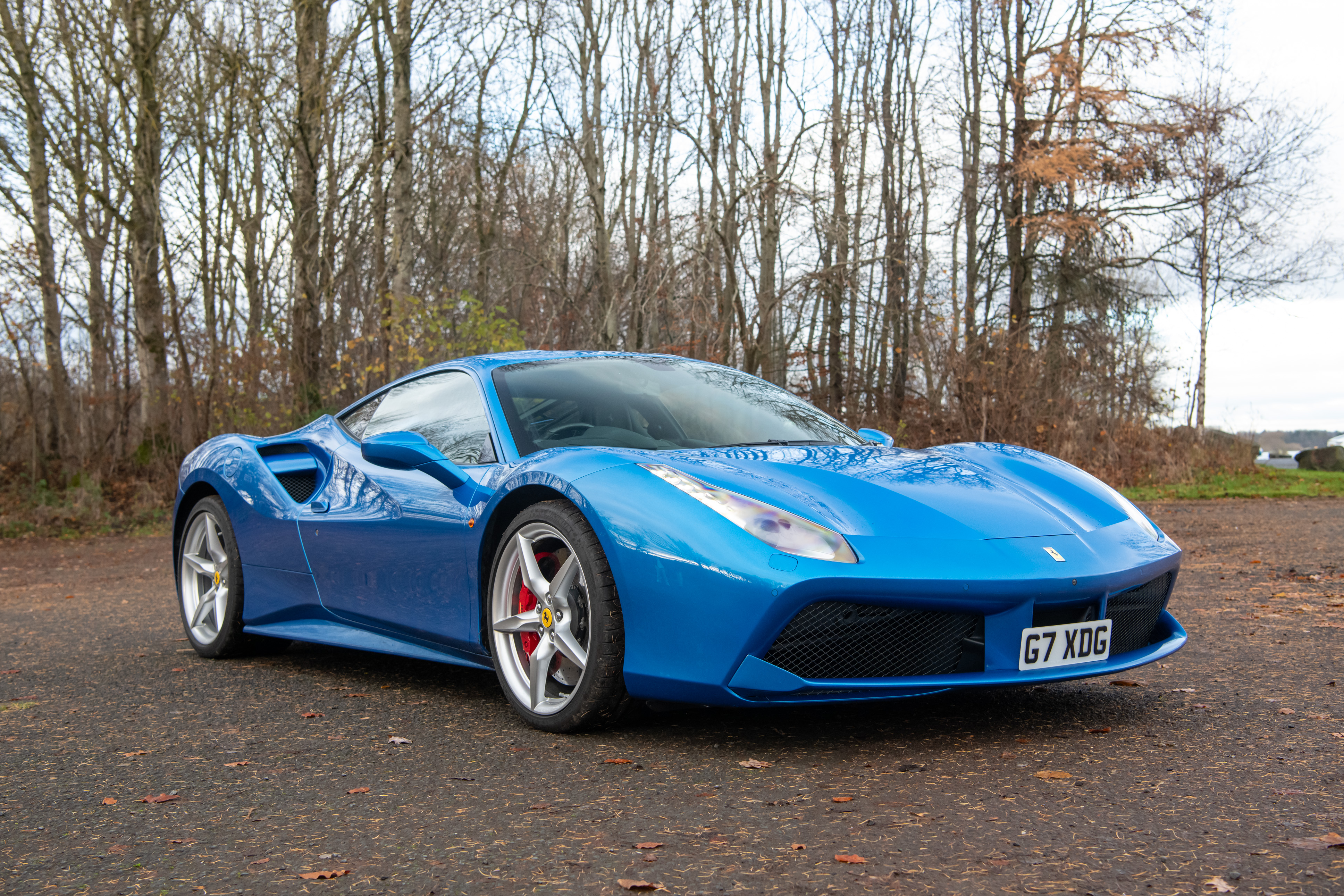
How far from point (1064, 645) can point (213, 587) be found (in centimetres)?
388

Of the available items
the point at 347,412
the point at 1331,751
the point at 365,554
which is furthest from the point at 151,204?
the point at 1331,751

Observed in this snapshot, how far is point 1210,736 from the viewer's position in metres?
3.08

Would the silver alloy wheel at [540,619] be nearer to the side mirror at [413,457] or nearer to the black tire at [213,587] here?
the side mirror at [413,457]

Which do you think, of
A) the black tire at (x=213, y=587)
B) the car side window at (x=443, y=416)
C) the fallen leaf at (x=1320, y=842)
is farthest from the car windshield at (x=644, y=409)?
the fallen leaf at (x=1320, y=842)

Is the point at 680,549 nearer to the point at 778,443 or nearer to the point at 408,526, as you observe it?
the point at 778,443

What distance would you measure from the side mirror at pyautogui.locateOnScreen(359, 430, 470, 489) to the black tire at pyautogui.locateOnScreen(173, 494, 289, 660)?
1.52 meters

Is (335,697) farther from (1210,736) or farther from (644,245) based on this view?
(644,245)


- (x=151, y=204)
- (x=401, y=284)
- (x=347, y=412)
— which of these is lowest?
(x=347, y=412)

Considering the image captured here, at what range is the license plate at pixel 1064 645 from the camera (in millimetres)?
2928

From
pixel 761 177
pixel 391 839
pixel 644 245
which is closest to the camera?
pixel 391 839

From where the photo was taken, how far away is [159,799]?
2773 millimetres

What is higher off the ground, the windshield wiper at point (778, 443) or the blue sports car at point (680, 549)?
the windshield wiper at point (778, 443)

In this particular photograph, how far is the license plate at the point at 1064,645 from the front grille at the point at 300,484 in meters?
3.00

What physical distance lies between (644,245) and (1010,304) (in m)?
8.22
